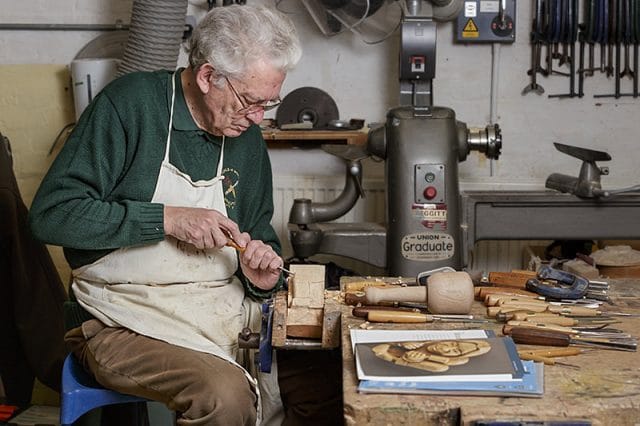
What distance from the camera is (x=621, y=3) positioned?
12.3 feet

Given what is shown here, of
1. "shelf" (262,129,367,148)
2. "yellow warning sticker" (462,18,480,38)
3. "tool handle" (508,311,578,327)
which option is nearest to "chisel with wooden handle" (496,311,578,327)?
"tool handle" (508,311,578,327)

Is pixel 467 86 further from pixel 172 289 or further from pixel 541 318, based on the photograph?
pixel 541 318

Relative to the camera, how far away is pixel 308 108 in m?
3.91

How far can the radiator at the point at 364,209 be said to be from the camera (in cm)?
394

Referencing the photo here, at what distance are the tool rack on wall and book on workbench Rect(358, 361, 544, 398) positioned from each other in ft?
8.59

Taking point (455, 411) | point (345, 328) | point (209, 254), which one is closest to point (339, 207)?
point (209, 254)

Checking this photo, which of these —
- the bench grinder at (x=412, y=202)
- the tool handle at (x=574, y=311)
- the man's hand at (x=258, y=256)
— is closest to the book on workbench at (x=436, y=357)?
the tool handle at (x=574, y=311)

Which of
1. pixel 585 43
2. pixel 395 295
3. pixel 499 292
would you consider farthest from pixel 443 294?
pixel 585 43

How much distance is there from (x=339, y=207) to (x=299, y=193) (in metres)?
0.70

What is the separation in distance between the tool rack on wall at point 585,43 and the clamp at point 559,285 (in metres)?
1.93

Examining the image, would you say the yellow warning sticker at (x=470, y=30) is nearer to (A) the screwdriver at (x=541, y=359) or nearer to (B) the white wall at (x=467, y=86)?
(B) the white wall at (x=467, y=86)

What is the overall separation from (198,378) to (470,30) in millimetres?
2289

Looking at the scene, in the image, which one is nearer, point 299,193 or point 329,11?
point 329,11

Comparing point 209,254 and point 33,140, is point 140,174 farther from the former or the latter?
point 33,140
